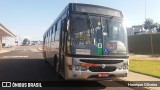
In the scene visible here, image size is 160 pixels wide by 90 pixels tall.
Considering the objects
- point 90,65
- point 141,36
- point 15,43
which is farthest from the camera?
point 15,43

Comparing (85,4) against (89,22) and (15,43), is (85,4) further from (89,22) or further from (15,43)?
(15,43)

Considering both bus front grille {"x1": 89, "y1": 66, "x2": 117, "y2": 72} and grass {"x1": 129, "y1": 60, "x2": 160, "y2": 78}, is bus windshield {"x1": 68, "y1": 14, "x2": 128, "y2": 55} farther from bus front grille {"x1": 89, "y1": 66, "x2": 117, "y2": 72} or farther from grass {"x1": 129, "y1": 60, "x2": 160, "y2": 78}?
grass {"x1": 129, "y1": 60, "x2": 160, "y2": 78}

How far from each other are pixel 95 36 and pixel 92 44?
1.19 ft

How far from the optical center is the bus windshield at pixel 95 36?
36.0 feet

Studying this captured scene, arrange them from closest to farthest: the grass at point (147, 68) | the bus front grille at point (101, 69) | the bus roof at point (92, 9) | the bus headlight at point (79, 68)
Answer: the bus headlight at point (79, 68), the bus front grille at point (101, 69), the bus roof at point (92, 9), the grass at point (147, 68)

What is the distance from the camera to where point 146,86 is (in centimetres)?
1159

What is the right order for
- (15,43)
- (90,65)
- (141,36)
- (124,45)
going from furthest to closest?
(15,43)
(141,36)
(124,45)
(90,65)

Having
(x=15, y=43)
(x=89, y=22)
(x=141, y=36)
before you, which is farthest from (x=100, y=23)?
(x=15, y=43)

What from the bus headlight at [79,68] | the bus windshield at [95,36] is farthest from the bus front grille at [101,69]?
the bus windshield at [95,36]

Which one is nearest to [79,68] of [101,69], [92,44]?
[101,69]

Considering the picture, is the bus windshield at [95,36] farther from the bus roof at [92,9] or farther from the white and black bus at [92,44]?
the bus roof at [92,9]

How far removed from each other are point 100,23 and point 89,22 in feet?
1.53

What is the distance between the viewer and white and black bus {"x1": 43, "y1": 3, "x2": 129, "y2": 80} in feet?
35.6

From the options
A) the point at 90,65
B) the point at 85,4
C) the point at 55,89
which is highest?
the point at 85,4
